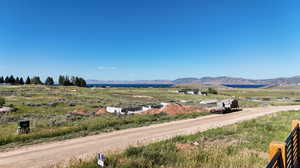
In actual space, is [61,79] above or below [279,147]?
above

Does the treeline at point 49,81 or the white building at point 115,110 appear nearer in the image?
the white building at point 115,110

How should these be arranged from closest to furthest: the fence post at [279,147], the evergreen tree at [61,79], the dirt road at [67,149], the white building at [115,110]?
the fence post at [279,147]
the dirt road at [67,149]
the white building at [115,110]
the evergreen tree at [61,79]

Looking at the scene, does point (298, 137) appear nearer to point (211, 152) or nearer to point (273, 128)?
point (211, 152)

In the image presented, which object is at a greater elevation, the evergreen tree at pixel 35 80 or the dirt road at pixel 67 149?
the evergreen tree at pixel 35 80

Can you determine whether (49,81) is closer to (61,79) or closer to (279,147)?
(61,79)

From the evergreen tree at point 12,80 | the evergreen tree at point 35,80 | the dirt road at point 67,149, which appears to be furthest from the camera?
the evergreen tree at point 35,80

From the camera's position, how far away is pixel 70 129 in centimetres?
1648

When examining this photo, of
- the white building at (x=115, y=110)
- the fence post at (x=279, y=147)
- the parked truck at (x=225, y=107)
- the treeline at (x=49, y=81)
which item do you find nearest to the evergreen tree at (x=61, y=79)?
the treeline at (x=49, y=81)

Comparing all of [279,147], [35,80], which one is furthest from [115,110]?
[35,80]

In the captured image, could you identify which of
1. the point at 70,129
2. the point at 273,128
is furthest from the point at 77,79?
the point at 273,128

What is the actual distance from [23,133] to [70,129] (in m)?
3.36

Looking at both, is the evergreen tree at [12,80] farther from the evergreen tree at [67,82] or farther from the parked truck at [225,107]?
the parked truck at [225,107]

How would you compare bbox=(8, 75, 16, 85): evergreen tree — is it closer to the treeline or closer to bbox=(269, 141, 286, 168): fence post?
the treeline

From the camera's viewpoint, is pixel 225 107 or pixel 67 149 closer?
pixel 67 149
